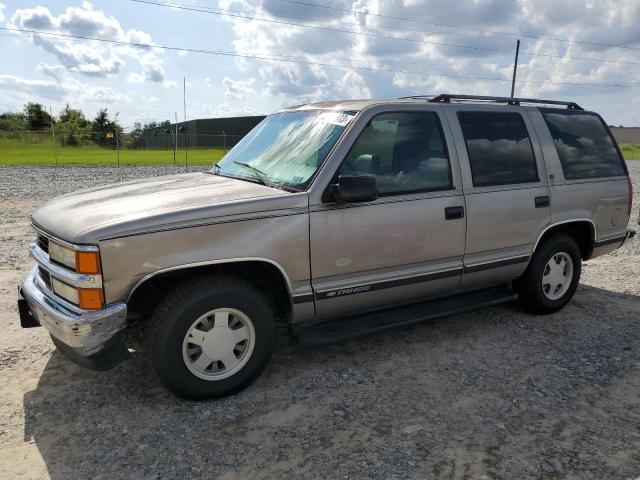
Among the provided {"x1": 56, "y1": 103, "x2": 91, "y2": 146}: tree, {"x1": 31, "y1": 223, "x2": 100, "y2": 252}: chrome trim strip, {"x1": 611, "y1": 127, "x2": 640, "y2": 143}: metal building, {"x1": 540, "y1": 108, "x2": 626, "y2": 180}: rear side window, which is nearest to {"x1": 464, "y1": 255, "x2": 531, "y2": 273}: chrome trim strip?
{"x1": 540, "y1": 108, "x2": 626, "y2": 180}: rear side window

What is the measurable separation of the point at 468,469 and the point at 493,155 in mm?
2651

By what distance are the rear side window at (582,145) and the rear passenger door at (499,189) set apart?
14.0 inches

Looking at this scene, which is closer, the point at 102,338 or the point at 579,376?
the point at 102,338

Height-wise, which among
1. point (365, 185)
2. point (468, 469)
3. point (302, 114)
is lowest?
point (468, 469)

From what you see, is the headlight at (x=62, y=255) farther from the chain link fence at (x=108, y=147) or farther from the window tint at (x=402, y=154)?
the chain link fence at (x=108, y=147)

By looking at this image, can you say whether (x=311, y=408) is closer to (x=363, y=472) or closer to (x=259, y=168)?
(x=363, y=472)

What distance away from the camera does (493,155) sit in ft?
14.8

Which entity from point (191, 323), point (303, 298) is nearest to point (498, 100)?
point (303, 298)

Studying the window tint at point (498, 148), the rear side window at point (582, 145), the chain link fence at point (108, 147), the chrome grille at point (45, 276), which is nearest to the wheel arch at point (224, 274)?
the chrome grille at point (45, 276)

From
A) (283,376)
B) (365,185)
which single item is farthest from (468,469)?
(365,185)

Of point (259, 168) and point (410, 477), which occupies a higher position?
point (259, 168)

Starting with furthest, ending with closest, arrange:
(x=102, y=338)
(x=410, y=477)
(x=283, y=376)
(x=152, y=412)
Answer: (x=283, y=376) < (x=152, y=412) < (x=102, y=338) < (x=410, y=477)

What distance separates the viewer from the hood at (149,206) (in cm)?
310

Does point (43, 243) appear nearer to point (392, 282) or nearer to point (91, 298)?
point (91, 298)
